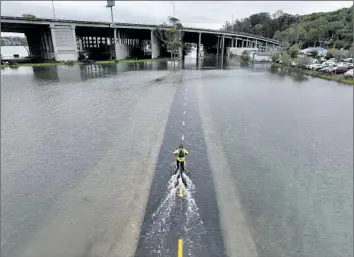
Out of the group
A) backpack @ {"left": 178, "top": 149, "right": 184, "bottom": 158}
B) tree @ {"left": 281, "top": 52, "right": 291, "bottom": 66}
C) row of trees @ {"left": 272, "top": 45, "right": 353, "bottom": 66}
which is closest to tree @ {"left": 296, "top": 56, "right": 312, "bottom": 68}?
row of trees @ {"left": 272, "top": 45, "right": 353, "bottom": 66}

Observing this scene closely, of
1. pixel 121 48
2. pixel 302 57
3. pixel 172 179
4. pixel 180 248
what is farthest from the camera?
pixel 121 48

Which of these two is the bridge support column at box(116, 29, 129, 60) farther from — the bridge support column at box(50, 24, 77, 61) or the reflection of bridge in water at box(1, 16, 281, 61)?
the bridge support column at box(50, 24, 77, 61)

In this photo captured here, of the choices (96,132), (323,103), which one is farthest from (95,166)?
(323,103)

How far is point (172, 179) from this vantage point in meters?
17.4

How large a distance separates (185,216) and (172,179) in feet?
12.1

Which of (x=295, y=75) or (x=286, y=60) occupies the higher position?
(x=286, y=60)

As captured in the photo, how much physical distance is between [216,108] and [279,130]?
10056 millimetres

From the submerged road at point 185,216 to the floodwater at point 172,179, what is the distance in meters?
0.06

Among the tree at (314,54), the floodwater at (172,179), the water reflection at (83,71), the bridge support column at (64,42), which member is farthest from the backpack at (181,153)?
the tree at (314,54)

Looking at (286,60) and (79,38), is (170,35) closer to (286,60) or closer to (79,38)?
(79,38)

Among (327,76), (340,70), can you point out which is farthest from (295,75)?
(340,70)

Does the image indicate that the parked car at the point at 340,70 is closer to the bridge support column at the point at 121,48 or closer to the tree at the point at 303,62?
the tree at the point at 303,62

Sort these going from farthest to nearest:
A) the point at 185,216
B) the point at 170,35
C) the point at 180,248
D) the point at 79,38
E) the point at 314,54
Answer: the point at 79,38
the point at 170,35
the point at 314,54
the point at 185,216
the point at 180,248

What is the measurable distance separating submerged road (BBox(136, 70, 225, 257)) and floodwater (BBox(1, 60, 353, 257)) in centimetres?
6
